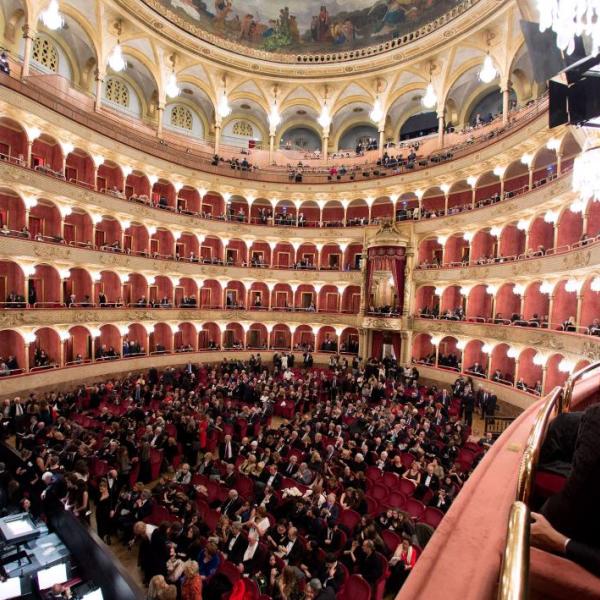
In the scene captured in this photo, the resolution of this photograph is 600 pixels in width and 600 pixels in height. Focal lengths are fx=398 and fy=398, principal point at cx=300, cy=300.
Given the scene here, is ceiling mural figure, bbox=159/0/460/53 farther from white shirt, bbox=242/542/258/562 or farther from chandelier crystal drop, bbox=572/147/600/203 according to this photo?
white shirt, bbox=242/542/258/562

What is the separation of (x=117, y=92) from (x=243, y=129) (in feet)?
32.9

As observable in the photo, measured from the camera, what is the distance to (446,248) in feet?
81.3

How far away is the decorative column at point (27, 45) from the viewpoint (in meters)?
18.2

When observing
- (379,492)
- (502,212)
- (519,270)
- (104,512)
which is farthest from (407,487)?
(502,212)

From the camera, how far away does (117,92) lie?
25.5m

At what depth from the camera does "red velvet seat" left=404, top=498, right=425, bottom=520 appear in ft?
27.5

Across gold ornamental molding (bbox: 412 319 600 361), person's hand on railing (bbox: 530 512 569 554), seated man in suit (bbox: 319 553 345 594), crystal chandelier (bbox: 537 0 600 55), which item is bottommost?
seated man in suit (bbox: 319 553 345 594)

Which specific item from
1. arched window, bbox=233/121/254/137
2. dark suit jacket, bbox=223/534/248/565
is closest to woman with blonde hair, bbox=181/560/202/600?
dark suit jacket, bbox=223/534/248/565

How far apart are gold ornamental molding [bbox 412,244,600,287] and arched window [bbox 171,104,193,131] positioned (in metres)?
20.0

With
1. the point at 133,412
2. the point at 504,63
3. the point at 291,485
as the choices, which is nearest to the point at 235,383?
the point at 133,412

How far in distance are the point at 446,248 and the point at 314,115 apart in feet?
53.9

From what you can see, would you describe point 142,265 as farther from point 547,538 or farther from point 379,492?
point 547,538

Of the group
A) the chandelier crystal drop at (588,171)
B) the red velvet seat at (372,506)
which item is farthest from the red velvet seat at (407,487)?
the chandelier crystal drop at (588,171)

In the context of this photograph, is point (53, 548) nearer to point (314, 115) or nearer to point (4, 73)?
point (4, 73)
